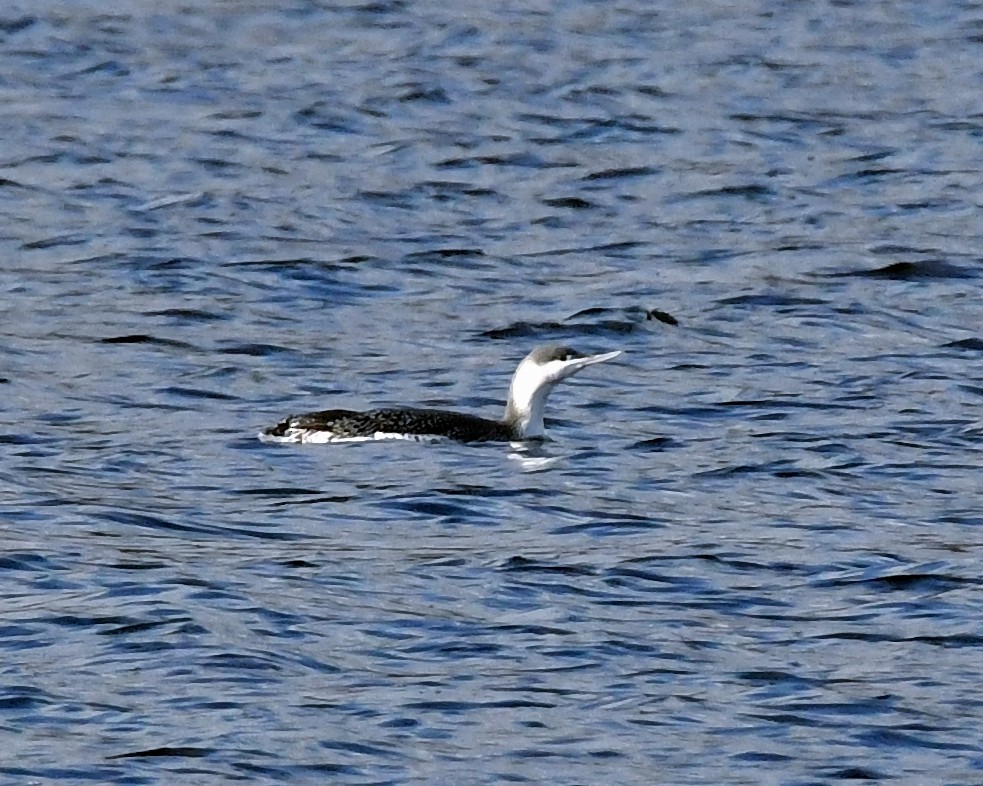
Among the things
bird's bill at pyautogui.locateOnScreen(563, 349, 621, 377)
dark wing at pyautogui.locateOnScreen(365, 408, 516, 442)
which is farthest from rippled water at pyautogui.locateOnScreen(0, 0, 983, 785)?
bird's bill at pyautogui.locateOnScreen(563, 349, 621, 377)

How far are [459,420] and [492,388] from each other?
73.5 inches

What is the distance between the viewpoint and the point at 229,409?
48.2 feet

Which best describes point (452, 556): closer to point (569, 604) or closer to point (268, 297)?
point (569, 604)

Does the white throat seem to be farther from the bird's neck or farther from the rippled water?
the rippled water

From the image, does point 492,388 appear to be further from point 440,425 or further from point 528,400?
point 440,425

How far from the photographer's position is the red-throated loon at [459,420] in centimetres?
1364

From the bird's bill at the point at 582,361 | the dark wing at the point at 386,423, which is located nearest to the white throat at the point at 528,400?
the bird's bill at the point at 582,361

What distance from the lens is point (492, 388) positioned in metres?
16.0

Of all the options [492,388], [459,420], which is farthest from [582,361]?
[492,388]

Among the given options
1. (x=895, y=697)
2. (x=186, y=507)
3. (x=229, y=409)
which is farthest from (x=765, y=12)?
(x=895, y=697)

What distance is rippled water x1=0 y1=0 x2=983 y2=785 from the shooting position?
9.20m

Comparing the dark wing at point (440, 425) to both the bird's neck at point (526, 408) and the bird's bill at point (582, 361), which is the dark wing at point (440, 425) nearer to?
the bird's neck at point (526, 408)

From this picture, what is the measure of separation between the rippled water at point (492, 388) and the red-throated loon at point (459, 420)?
14cm

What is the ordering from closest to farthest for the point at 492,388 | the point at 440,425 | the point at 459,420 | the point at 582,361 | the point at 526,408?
the point at 440,425 → the point at 459,420 → the point at 526,408 → the point at 582,361 → the point at 492,388
